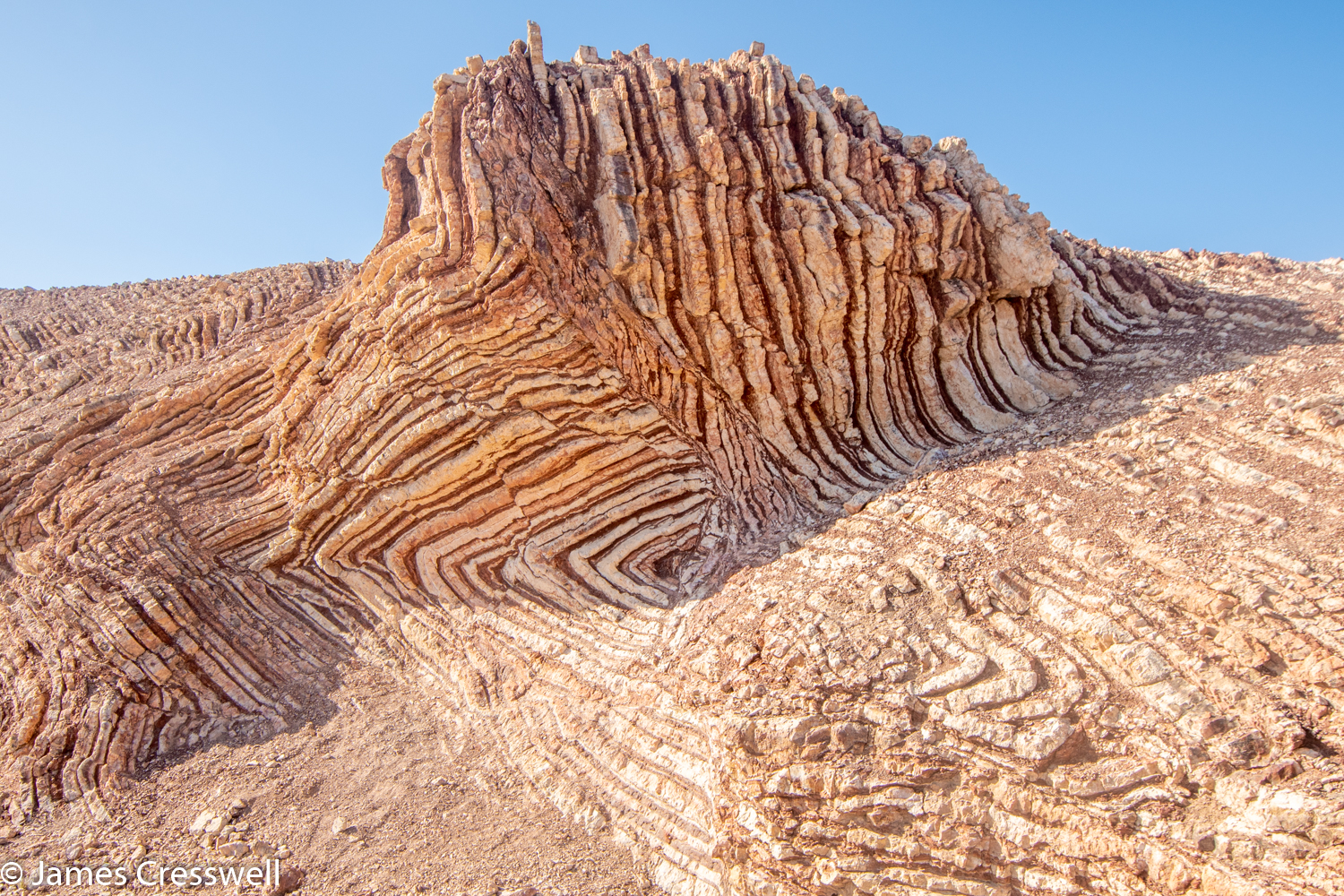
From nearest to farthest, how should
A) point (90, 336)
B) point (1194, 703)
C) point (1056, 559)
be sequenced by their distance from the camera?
point (1194, 703) < point (1056, 559) < point (90, 336)

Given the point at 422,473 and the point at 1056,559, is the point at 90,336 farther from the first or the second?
the point at 1056,559

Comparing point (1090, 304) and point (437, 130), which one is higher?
point (437, 130)

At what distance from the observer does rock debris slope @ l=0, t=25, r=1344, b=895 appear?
4.74 metres

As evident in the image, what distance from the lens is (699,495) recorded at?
7.77m

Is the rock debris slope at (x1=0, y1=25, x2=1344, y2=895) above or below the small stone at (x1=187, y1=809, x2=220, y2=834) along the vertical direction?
above

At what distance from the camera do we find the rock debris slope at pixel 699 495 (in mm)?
4742

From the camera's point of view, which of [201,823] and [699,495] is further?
[699,495]

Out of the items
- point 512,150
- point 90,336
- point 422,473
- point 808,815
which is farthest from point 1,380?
point 808,815

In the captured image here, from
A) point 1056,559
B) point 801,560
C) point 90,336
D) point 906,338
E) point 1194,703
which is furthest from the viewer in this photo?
point 90,336

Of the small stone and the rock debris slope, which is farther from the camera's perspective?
the small stone

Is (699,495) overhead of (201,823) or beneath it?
overhead

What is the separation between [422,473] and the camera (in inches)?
303

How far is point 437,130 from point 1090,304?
24.1 ft

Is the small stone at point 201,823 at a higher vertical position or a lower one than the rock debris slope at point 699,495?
lower
